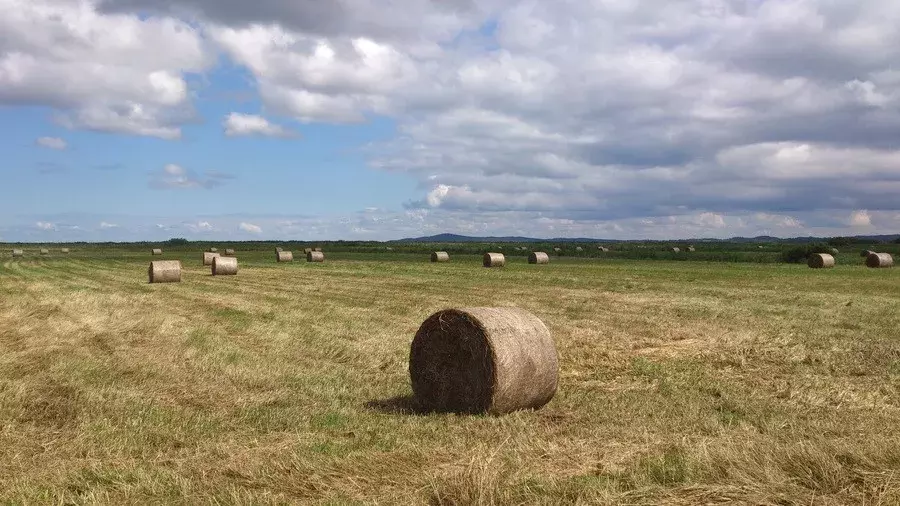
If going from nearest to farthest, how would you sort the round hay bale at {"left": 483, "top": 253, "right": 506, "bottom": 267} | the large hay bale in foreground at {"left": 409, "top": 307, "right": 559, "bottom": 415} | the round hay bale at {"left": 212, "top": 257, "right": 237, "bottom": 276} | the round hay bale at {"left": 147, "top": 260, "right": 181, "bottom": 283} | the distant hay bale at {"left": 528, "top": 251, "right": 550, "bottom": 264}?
the large hay bale in foreground at {"left": 409, "top": 307, "right": 559, "bottom": 415}
the round hay bale at {"left": 147, "top": 260, "right": 181, "bottom": 283}
the round hay bale at {"left": 212, "top": 257, "right": 237, "bottom": 276}
the round hay bale at {"left": 483, "top": 253, "right": 506, "bottom": 267}
the distant hay bale at {"left": 528, "top": 251, "right": 550, "bottom": 264}

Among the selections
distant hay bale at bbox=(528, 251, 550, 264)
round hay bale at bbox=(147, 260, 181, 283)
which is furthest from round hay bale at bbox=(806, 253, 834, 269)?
round hay bale at bbox=(147, 260, 181, 283)

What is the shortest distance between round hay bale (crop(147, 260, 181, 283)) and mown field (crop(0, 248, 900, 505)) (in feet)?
37.3

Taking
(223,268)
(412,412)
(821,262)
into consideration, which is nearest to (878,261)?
(821,262)

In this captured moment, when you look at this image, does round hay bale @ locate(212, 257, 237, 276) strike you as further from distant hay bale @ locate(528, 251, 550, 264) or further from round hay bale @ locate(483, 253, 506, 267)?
distant hay bale @ locate(528, 251, 550, 264)

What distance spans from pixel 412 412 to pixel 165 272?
2766 cm

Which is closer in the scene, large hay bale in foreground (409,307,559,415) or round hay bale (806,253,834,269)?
large hay bale in foreground (409,307,559,415)

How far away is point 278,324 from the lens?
61.3ft

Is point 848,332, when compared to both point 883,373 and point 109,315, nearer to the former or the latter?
point 883,373

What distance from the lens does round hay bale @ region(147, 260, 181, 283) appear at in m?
34.4

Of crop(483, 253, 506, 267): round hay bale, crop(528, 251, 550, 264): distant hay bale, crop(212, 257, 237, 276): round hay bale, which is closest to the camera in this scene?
crop(212, 257, 237, 276): round hay bale

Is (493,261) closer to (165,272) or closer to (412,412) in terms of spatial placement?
(165,272)

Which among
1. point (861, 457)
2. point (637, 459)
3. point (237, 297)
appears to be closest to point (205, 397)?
point (637, 459)

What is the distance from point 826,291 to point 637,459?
25.3m

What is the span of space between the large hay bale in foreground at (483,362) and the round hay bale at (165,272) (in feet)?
88.1
